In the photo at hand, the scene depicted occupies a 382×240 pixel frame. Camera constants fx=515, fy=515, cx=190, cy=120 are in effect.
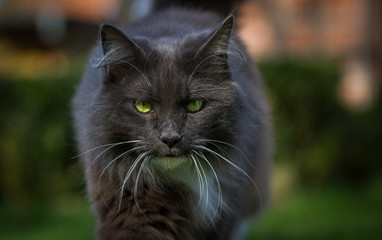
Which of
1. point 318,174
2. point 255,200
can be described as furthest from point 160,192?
point 318,174

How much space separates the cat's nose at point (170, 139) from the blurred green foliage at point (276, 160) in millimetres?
3163

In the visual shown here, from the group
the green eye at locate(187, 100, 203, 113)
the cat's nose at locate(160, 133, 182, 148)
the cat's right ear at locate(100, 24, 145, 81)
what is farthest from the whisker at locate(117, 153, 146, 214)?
the cat's right ear at locate(100, 24, 145, 81)

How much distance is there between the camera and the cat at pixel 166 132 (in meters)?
2.68

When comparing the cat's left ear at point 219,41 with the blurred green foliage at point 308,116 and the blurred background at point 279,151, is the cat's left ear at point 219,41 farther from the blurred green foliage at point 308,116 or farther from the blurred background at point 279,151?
the blurred green foliage at point 308,116

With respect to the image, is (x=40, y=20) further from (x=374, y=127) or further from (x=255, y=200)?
(x=255, y=200)

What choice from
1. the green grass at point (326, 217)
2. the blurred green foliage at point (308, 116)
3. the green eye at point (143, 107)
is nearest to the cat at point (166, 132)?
the green eye at point (143, 107)

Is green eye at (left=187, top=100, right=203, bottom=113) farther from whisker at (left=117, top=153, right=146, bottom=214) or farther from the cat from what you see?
whisker at (left=117, top=153, right=146, bottom=214)

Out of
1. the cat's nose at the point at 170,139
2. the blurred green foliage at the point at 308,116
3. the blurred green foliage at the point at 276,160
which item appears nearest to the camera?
the cat's nose at the point at 170,139

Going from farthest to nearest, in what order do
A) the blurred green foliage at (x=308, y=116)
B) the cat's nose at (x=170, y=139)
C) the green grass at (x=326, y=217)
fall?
the blurred green foliage at (x=308, y=116) → the green grass at (x=326, y=217) → the cat's nose at (x=170, y=139)

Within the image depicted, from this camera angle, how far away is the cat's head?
266cm

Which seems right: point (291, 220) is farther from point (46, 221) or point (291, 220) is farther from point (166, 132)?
point (166, 132)

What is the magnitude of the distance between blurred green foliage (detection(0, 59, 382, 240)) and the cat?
8.50 feet

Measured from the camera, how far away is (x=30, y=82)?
244 inches

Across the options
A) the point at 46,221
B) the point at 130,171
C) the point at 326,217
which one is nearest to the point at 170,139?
the point at 130,171
